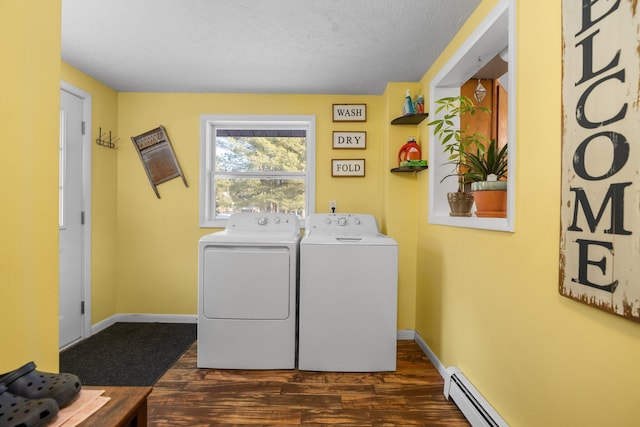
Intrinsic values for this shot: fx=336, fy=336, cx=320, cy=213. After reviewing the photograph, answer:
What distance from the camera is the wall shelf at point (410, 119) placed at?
266 centimetres

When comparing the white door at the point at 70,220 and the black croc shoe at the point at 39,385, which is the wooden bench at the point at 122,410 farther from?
the white door at the point at 70,220

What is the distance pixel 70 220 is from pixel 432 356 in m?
3.03

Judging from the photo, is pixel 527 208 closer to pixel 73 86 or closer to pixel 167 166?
pixel 167 166

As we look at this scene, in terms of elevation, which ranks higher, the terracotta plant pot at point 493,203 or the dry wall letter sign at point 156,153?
the dry wall letter sign at point 156,153

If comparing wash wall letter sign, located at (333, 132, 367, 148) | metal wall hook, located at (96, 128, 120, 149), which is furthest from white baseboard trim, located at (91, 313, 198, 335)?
wash wall letter sign, located at (333, 132, 367, 148)

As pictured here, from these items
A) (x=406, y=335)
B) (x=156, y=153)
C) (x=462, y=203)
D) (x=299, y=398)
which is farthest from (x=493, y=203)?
(x=156, y=153)

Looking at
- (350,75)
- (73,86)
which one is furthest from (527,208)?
(73,86)

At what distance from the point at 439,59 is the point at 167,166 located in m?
2.53

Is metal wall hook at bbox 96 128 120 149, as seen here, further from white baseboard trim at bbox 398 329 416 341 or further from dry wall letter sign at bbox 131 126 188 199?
white baseboard trim at bbox 398 329 416 341

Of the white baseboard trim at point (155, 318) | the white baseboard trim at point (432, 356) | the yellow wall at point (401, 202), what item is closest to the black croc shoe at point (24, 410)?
the white baseboard trim at point (432, 356)

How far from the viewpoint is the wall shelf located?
266 cm

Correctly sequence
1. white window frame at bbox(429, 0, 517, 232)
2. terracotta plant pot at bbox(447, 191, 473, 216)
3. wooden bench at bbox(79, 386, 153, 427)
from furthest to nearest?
terracotta plant pot at bbox(447, 191, 473, 216)
white window frame at bbox(429, 0, 517, 232)
wooden bench at bbox(79, 386, 153, 427)

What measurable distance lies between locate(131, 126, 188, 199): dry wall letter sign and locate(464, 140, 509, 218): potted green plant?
255 centimetres

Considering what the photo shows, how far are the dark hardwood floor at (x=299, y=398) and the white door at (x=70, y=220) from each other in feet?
3.49
